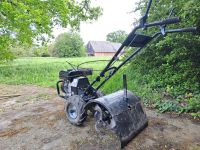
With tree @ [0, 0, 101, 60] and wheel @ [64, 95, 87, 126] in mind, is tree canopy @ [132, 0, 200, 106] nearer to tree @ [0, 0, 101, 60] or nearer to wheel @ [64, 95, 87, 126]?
wheel @ [64, 95, 87, 126]

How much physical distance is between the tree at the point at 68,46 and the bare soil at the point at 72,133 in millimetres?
36286

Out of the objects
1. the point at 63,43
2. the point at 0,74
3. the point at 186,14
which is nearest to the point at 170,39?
the point at 186,14

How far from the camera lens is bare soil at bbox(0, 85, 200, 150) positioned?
2980mm

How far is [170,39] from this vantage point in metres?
5.38

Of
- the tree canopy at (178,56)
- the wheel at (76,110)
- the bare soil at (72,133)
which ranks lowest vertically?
the bare soil at (72,133)

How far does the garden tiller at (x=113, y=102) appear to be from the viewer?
2.82m

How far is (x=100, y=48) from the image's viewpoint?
186 ft

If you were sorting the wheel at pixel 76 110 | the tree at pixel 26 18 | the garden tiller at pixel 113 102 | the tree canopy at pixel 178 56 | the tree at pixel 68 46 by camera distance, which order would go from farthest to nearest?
the tree at pixel 68 46 < the tree at pixel 26 18 < the tree canopy at pixel 178 56 < the wheel at pixel 76 110 < the garden tiller at pixel 113 102

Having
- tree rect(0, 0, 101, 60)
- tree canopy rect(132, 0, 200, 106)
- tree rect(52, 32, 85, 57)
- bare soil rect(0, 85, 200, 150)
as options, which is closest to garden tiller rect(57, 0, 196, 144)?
bare soil rect(0, 85, 200, 150)

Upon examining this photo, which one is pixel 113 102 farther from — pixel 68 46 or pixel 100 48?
pixel 100 48

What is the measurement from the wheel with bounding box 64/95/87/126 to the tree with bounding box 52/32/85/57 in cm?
3686

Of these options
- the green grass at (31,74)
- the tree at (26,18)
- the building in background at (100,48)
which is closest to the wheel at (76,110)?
the green grass at (31,74)

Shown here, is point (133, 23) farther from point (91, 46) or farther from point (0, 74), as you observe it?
point (91, 46)

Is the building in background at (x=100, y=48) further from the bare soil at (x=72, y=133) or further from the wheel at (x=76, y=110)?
the wheel at (x=76, y=110)
